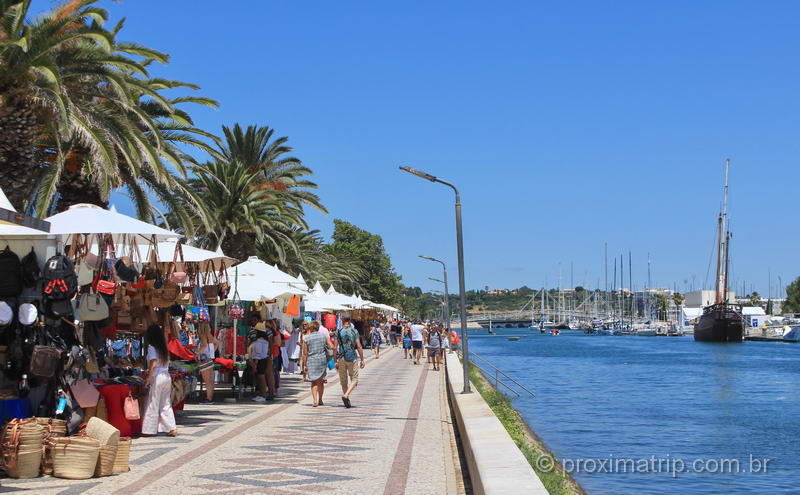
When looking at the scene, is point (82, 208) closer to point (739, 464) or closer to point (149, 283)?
point (149, 283)

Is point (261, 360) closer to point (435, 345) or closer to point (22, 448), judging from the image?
point (22, 448)

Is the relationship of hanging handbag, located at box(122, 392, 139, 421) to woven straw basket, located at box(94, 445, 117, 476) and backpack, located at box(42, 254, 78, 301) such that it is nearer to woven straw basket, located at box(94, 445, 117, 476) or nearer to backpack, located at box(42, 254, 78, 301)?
backpack, located at box(42, 254, 78, 301)

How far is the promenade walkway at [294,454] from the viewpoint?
8.80 metres

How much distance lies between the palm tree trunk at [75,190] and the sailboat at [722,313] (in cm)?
9068

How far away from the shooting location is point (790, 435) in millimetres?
24281

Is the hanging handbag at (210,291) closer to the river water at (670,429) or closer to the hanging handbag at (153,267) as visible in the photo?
the hanging handbag at (153,267)

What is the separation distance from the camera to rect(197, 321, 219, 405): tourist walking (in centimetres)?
1608

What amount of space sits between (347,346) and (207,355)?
8.81 feet

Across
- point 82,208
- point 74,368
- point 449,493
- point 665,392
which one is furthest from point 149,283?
point 665,392

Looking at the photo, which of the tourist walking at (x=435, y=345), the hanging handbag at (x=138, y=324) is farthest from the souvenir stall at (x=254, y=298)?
the tourist walking at (x=435, y=345)

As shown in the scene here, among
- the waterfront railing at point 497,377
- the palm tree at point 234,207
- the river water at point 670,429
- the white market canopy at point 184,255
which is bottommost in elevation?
the river water at point 670,429

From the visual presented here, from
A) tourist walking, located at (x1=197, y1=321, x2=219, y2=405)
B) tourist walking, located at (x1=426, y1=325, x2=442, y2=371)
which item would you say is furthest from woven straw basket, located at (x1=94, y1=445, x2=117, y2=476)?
tourist walking, located at (x1=426, y1=325, x2=442, y2=371)

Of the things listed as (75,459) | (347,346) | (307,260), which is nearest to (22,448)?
(75,459)

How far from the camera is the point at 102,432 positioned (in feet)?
30.6
